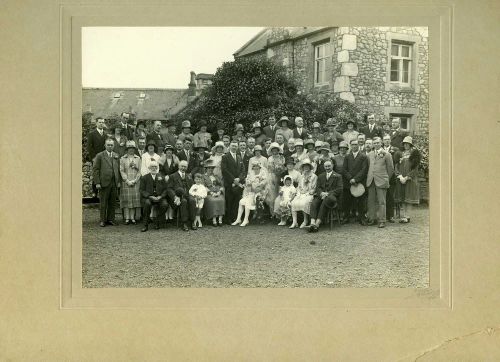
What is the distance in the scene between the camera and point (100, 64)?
15.9 ft

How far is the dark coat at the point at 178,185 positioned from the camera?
16.3 feet

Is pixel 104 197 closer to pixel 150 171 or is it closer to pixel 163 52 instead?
pixel 150 171

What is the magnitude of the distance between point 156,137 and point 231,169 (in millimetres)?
820

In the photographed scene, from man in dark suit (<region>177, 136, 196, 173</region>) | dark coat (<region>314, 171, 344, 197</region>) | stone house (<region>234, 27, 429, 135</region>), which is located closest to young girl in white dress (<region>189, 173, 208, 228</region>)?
man in dark suit (<region>177, 136, 196, 173</region>)

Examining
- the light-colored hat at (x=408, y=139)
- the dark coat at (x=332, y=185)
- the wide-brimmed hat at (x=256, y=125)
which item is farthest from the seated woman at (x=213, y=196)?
the light-colored hat at (x=408, y=139)

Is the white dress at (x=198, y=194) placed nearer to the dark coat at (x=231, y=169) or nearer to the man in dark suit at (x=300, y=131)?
the dark coat at (x=231, y=169)

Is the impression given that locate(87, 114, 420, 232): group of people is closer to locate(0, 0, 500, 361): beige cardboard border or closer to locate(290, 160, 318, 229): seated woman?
locate(290, 160, 318, 229): seated woman

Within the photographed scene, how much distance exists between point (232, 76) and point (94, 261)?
90.3 inches

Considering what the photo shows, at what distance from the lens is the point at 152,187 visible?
Result: 498 centimetres

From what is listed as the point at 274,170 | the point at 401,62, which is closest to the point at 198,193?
the point at 274,170

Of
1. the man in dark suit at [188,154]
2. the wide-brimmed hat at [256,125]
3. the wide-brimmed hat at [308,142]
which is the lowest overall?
the man in dark suit at [188,154]

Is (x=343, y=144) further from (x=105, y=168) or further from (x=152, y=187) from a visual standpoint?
(x=105, y=168)

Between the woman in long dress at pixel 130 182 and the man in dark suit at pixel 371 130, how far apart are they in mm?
2302
